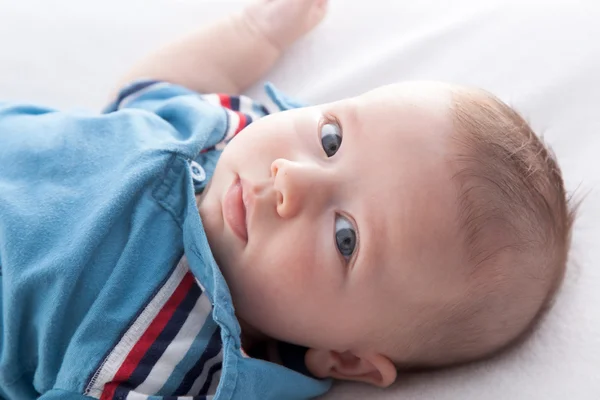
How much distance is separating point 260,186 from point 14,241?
334 mm

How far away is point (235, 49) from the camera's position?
4.29 ft

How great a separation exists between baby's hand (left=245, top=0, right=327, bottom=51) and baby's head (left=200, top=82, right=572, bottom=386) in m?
0.46

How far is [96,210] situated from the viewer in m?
0.89

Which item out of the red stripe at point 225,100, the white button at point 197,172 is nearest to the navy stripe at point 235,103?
the red stripe at point 225,100

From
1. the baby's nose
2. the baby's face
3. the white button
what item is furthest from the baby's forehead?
the white button

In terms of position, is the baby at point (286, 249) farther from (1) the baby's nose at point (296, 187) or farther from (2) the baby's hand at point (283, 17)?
(2) the baby's hand at point (283, 17)

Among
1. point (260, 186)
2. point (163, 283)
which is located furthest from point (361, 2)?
point (163, 283)

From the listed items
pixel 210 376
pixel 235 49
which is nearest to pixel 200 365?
pixel 210 376

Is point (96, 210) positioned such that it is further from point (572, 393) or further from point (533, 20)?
point (533, 20)

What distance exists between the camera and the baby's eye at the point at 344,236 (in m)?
0.85

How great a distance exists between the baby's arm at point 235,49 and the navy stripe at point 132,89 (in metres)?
0.04

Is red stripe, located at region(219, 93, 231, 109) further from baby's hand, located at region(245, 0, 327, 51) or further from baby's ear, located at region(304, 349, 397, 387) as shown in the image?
baby's ear, located at region(304, 349, 397, 387)

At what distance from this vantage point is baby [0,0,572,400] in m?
0.83

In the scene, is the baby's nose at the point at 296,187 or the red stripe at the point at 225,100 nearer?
the baby's nose at the point at 296,187
